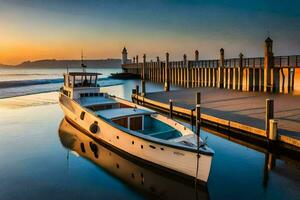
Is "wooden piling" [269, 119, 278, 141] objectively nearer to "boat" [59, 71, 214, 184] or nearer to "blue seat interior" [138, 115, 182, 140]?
"boat" [59, 71, 214, 184]

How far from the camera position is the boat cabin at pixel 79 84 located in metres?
20.4

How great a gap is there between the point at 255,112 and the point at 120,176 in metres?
10.0

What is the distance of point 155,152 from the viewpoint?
10.9 m

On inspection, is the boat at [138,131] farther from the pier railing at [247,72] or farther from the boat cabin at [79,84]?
the pier railing at [247,72]

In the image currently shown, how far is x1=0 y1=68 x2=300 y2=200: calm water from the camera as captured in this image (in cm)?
972

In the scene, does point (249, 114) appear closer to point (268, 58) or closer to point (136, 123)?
point (136, 123)

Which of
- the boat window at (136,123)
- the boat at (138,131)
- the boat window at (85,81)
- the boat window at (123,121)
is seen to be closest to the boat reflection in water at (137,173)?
the boat at (138,131)

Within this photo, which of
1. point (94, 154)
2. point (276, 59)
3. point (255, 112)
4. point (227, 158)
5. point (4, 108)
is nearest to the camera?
point (227, 158)

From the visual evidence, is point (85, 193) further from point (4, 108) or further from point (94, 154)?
point (4, 108)

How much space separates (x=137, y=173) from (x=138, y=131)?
10.1 ft

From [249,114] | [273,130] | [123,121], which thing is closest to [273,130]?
[273,130]

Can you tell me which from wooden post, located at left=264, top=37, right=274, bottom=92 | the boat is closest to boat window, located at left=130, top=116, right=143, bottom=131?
the boat

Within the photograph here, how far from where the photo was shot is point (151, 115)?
1462 centimetres

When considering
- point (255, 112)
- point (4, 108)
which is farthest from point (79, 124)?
point (4, 108)
